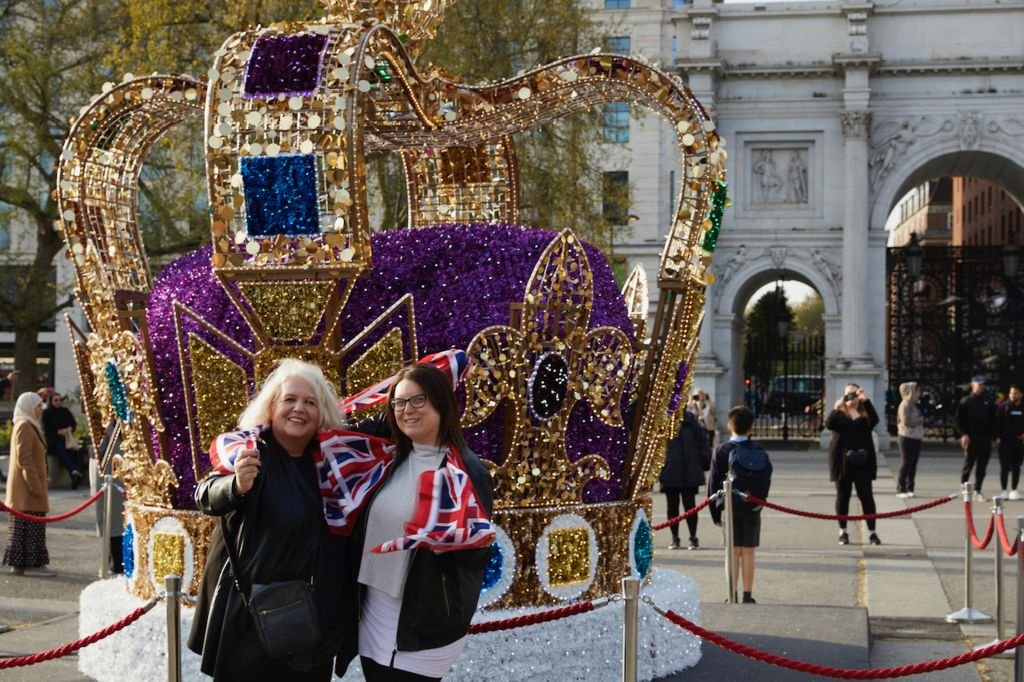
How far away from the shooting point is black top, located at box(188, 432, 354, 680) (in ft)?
12.7

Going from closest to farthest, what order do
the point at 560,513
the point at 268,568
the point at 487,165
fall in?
1. the point at 268,568
2. the point at 560,513
3. the point at 487,165

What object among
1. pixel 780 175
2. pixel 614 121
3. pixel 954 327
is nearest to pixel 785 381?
pixel 954 327

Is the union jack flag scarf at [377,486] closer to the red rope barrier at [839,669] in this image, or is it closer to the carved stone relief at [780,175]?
the red rope barrier at [839,669]

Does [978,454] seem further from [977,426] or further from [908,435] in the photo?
[908,435]

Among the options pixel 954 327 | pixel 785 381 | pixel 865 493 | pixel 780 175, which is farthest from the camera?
pixel 780 175

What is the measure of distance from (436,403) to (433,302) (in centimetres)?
192

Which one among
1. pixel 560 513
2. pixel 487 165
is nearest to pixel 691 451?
pixel 487 165

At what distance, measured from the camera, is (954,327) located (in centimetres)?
3147

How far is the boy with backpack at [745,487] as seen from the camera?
9078 mm

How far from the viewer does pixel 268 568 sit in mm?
3850

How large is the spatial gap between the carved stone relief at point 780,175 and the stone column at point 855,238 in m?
1.13

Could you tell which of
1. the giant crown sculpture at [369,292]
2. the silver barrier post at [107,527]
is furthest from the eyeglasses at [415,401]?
the silver barrier post at [107,527]

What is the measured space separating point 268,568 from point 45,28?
18.6m

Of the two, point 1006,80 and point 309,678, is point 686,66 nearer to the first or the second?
point 1006,80
